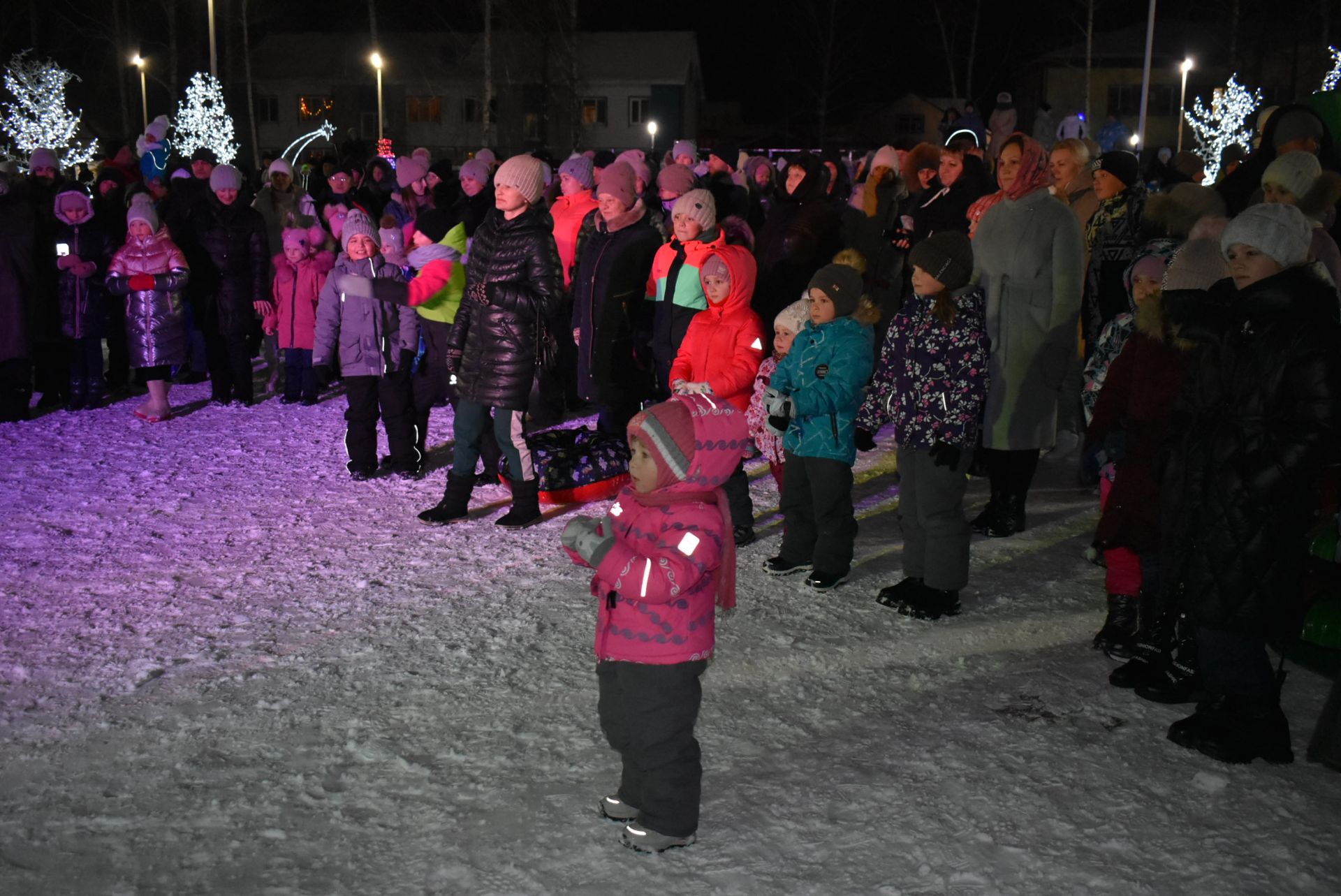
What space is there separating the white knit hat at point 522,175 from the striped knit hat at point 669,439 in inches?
136

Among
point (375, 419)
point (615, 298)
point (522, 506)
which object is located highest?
point (615, 298)

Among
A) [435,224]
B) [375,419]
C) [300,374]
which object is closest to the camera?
[375,419]

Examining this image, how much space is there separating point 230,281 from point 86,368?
56.7 inches

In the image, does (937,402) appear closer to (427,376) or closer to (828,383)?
(828,383)

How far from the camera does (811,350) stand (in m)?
5.82

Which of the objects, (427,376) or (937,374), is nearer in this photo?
(937,374)

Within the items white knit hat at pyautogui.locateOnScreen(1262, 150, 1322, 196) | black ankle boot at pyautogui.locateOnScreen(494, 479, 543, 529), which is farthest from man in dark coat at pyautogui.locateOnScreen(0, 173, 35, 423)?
white knit hat at pyautogui.locateOnScreen(1262, 150, 1322, 196)

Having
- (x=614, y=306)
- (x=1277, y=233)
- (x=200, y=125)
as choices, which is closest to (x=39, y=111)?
(x=200, y=125)

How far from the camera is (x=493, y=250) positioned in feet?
22.1

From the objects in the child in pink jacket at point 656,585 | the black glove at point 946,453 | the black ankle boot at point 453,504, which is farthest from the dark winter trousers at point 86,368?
the child in pink jacket at point 656,585

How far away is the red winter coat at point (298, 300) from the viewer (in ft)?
34.2

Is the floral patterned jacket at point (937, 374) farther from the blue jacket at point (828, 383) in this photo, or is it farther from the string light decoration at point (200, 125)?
the string light decoration at point (200, 125)

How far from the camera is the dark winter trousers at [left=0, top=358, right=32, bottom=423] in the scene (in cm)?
959

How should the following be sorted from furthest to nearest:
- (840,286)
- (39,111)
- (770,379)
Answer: (39,111)
(770,379)
(840,286)
